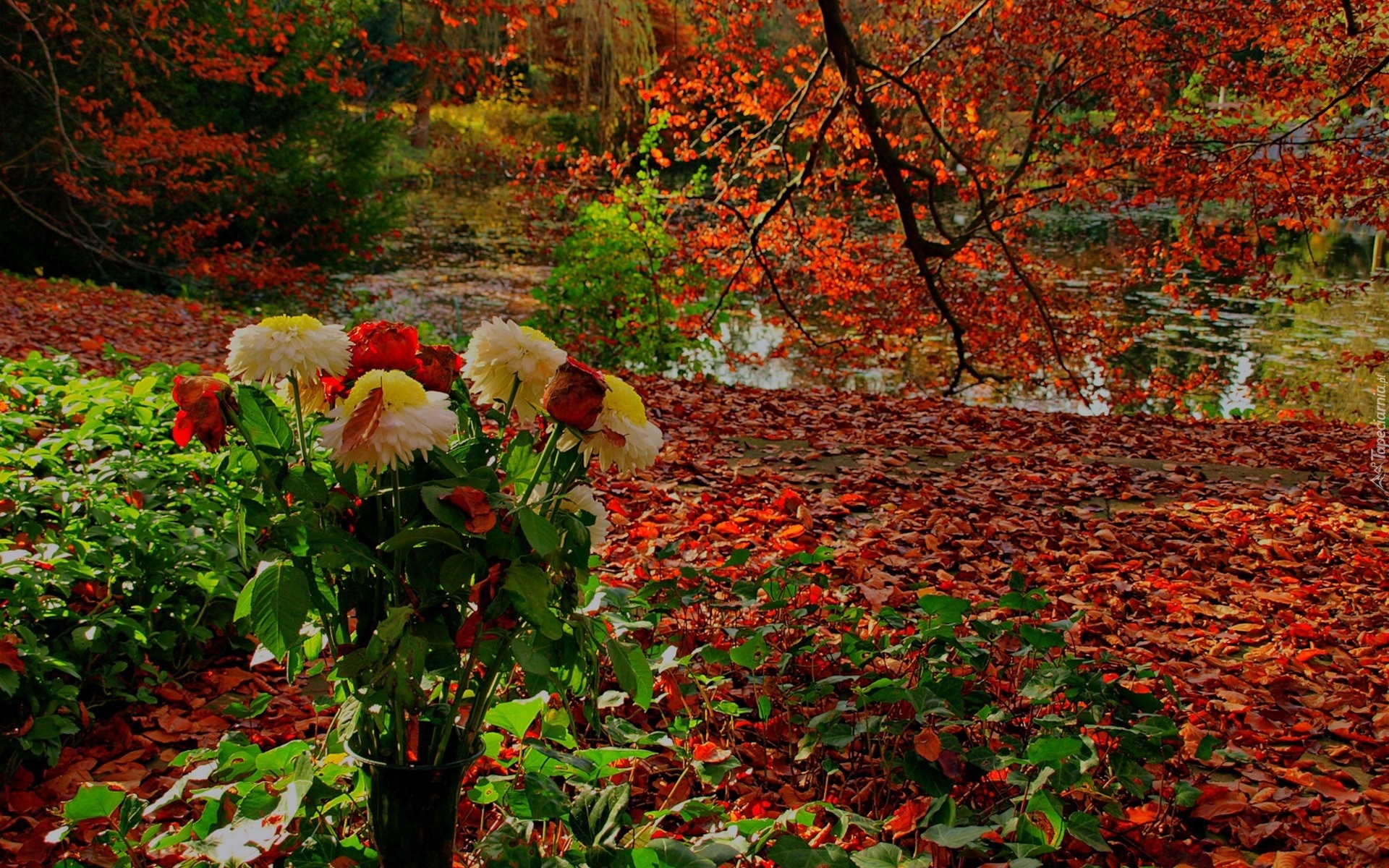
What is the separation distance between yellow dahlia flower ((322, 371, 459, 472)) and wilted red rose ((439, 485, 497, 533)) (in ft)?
0.22

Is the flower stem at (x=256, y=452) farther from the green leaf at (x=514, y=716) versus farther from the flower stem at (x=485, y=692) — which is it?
the green leaf at (x=514, y=716)

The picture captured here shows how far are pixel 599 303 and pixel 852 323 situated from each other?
8.05ft

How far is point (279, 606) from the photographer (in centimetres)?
128

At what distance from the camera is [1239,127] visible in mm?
7566

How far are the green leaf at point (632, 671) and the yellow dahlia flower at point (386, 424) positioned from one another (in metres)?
0.39

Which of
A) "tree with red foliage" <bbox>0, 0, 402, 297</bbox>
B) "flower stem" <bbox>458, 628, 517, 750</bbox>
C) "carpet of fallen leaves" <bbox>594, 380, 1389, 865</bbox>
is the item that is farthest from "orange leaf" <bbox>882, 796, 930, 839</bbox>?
"tree with red foliage" <bbox>0, 0, 402, 297</bbox>

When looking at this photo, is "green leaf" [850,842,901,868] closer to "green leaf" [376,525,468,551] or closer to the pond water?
"green leaf" [376,525,468,551]

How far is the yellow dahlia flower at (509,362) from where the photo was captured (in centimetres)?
135

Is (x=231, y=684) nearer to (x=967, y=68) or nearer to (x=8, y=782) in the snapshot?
(x=8, y=782)

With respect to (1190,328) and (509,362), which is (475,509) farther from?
(1190,328)

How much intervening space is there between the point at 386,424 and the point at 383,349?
0.84 feet

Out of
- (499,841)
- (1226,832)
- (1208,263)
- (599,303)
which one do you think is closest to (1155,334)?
(1208,263)

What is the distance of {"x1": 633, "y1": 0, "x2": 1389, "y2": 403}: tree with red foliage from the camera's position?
6.63m

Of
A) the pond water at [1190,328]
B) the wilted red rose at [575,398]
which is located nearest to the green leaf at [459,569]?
the wilted red rose at [575,398]
